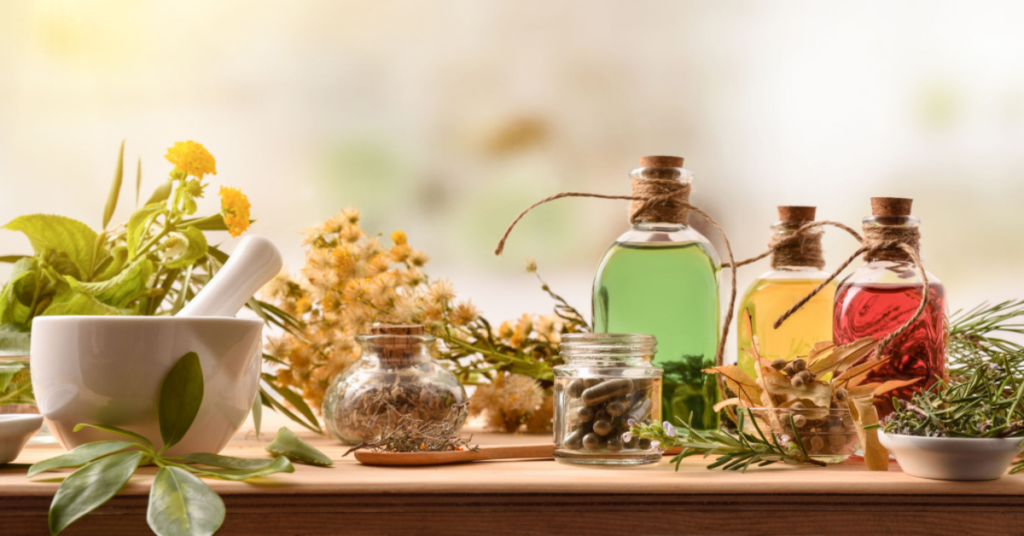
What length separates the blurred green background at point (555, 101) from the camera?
1237 millimetres

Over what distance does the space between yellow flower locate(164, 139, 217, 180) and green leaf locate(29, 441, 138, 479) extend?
30 centimetres

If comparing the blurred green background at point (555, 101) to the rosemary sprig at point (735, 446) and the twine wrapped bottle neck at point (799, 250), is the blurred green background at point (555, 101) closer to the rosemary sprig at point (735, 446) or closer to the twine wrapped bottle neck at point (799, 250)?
the twine wrapped bottle neck at point (799, 250)

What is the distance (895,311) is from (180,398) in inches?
21.8

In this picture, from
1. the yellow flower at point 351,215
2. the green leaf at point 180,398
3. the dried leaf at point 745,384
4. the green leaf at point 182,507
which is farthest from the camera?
the yellow flower at point 351,215

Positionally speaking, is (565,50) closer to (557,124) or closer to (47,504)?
(557,124)

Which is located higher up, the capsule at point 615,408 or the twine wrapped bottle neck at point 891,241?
the twine wrapped bottle neck at point 891,241

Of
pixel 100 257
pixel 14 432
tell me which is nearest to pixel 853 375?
pixel 14 432

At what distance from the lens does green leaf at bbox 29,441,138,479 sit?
45 centimetres

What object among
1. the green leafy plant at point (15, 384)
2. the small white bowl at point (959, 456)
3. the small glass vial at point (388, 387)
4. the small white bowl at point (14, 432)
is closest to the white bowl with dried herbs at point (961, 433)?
the small white bowl at point (959, 456)

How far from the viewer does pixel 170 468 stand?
45 centimetres

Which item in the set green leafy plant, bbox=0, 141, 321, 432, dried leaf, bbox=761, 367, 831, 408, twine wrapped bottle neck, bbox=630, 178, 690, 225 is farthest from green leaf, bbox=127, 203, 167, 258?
dried leaf, bbox=761, 367, 831, 408

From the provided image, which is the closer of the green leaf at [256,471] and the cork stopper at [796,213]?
the green leaf at [256,471]

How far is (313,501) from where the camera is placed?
0.46 metres

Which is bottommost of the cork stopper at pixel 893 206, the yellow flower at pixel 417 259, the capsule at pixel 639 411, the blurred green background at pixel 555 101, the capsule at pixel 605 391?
the capsule at pixel 639 411
